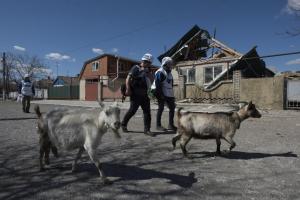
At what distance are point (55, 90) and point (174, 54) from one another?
2439cm

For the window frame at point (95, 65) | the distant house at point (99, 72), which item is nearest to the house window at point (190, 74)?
the distant house at point (99, 72)

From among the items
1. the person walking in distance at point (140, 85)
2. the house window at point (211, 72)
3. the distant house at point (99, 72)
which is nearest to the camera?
the person walking in distance at point (140, 85)

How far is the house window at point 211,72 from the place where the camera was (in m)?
28.8

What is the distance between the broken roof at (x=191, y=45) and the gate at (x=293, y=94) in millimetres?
15704

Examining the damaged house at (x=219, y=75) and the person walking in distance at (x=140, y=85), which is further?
the damaged house at (x=219, y=75)

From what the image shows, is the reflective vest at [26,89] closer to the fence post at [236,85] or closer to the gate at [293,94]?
the fence post at [236,85]

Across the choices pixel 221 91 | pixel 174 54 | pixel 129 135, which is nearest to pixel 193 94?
pixel 221 91

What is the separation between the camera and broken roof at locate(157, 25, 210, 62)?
107 ft

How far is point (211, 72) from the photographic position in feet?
96.1

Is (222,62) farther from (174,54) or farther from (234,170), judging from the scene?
(234,170)

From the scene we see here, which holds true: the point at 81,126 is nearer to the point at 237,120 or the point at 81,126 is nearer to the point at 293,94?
the point at 237,120

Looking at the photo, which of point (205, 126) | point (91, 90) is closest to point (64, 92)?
point (91, 90)

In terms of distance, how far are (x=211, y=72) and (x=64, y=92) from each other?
1037 inches

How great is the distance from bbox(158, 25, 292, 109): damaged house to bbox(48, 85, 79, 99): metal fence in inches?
677
